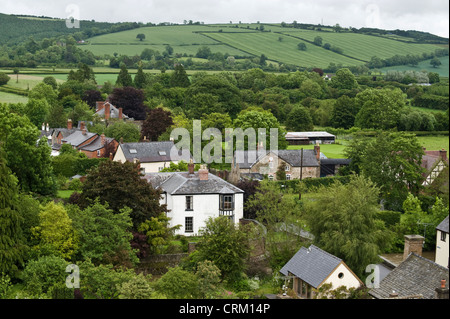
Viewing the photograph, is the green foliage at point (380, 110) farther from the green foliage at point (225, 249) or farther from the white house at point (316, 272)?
the white house at point (316, 272)

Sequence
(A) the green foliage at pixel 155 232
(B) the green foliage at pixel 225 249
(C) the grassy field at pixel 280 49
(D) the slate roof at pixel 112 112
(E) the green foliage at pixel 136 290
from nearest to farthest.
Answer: (E) the green foliage at pixel 136 290
(B) the green foliage at pixel 225 249
(A) the green foliage at pixel 155 232
(D) the slate roof at pixel 112 112
(C) the grassy field at pixel 280 49

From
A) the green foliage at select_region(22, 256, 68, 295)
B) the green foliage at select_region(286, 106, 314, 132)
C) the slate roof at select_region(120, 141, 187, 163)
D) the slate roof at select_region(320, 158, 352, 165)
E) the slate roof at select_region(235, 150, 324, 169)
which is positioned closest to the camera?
the green foliage at select_region(22, 256, 68, 295)

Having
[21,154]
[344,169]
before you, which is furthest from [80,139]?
[344,169]

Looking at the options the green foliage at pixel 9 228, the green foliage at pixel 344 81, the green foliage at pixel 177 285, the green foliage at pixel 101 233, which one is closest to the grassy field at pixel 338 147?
the green foliage at pixel 101 233

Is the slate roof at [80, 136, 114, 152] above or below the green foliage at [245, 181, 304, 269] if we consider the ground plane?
above

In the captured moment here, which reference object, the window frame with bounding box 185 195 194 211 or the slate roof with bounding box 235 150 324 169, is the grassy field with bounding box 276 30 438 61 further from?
the window frame with bounding box 185 195 194 211

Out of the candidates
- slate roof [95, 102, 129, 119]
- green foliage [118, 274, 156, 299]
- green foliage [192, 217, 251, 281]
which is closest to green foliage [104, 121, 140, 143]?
slate roof [95, 102, 129, 119]

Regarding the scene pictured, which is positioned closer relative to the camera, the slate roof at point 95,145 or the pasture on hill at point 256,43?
the slate roof at point 95,145
